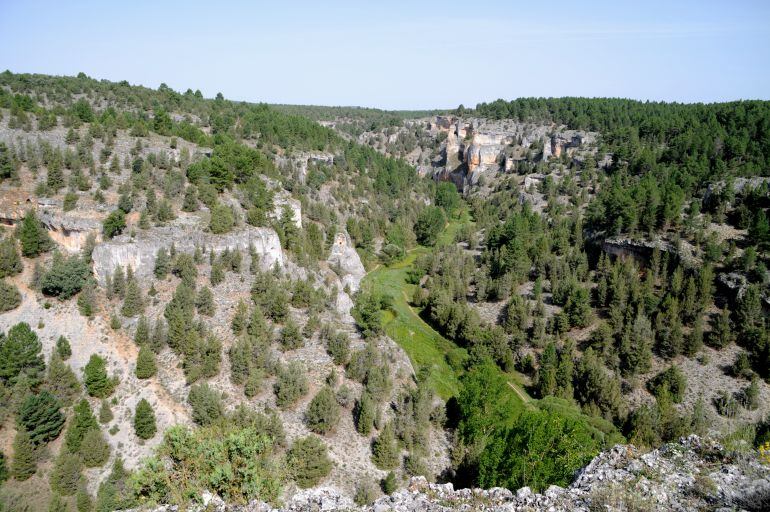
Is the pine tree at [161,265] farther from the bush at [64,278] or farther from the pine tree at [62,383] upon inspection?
the pine tree at [62,383]

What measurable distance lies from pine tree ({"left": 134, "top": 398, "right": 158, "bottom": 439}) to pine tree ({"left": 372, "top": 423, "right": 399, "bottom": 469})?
1626 cm

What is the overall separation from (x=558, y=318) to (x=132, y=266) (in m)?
46.5

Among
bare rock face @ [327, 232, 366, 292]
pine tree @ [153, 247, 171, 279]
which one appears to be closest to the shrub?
pine tree @ [153, 247, 171, 279]

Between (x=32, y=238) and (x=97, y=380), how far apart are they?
59.6 ft

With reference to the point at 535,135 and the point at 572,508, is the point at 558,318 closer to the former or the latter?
the point at 572,508

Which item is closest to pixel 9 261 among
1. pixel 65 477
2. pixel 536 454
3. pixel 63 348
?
pixel 63 348

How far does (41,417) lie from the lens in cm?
3353

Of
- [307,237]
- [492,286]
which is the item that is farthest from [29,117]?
[492,286]

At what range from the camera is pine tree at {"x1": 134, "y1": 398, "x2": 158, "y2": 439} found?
1371 inches

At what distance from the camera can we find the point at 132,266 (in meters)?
48.1

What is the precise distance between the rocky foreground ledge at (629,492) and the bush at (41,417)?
73.5 ft

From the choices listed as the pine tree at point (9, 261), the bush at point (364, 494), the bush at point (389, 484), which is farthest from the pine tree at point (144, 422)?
the pine tree at point (9, 261)

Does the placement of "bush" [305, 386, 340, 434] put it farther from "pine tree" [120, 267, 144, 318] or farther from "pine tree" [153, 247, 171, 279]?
"pine tree" [153, 247, 171, 279]

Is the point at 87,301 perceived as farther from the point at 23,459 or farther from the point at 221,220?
the point at 23,459
